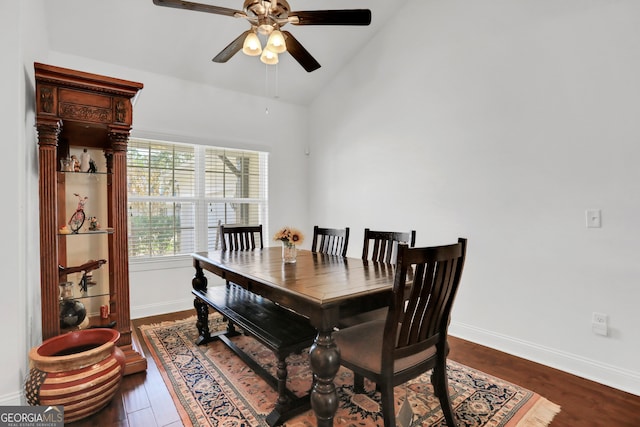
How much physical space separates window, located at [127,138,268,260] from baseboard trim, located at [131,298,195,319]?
22.0 inches

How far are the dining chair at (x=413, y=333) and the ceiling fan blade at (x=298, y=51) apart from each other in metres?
1.83

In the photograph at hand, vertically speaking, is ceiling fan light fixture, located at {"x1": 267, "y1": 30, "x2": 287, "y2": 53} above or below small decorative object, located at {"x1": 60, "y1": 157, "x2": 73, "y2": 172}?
above

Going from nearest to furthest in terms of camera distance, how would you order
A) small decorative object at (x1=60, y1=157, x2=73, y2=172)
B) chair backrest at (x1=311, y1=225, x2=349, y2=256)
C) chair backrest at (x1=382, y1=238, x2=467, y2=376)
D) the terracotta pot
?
chair backrest at (x1=382, y1=238, x2=467, y2=376), the terracotta pot, small decorative object at (x1=60, y1=157, x2=73, y2=172), chair backrest at (x1=311, y1=225, x2=349, y2=256)

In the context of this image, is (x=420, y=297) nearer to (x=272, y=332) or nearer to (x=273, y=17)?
(x=272, y=332)

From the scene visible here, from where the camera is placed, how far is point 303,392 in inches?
79.7

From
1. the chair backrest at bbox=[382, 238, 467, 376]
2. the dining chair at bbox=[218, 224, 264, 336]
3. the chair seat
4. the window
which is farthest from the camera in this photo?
the window

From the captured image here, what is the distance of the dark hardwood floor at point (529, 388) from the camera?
1782mm

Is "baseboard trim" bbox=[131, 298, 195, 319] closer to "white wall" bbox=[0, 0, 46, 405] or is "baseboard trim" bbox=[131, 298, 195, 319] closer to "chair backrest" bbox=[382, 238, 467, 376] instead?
"white wall" bbox=[0, 0, 46, 405]

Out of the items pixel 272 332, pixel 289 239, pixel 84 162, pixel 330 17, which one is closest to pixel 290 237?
pixel 289 239

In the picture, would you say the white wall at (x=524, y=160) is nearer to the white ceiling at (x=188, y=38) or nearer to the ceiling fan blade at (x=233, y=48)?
the white ceiling at (x=188, y=38)

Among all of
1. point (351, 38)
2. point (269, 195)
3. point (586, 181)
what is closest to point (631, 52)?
point (586, 181)

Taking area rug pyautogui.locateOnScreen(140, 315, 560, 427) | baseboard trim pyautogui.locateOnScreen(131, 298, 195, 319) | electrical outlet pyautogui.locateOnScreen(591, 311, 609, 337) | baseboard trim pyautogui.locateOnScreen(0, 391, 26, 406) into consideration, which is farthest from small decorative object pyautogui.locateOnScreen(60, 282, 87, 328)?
electrical outlet pyautogui.locateOnScreen(591, 311, 609, 337)

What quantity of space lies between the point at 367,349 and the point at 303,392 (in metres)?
0.75

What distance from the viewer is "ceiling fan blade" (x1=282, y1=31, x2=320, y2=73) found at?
2.32 metres
